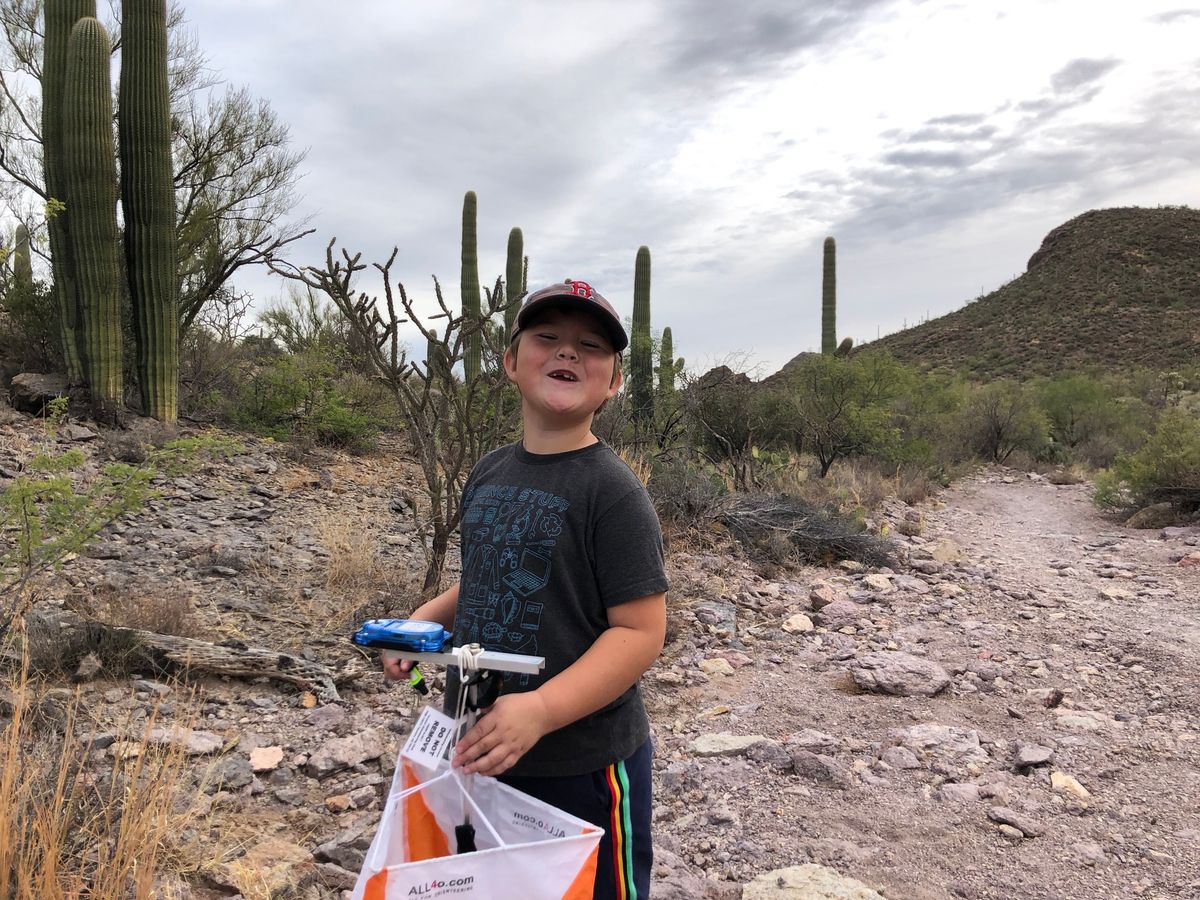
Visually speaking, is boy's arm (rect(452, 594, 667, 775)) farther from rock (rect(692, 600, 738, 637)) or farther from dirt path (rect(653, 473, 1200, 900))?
rock (rect(692, 600, 738, 637))

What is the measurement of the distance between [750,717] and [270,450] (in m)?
7.13

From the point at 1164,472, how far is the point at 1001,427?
7763 millimetres

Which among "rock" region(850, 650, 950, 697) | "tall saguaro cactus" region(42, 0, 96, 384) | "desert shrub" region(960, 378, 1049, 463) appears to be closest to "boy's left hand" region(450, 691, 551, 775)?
Answer: "rock" region(850, 650, 950, 697)

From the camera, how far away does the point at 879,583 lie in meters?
5.94

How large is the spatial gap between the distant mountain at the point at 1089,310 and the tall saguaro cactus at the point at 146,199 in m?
27.4

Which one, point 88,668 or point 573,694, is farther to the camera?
point 88,668

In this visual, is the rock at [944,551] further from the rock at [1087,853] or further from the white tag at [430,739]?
the white tag at [430,739]

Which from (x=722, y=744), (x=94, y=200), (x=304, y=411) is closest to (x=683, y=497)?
(x=722, y=744)

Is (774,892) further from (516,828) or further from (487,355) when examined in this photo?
(487,355)

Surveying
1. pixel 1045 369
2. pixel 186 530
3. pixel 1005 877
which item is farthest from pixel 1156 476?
pixel 1045 369

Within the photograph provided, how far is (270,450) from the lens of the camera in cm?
894

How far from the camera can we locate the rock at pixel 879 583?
5863mm

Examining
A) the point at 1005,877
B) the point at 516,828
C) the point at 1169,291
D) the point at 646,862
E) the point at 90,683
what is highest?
the point at 1169,291

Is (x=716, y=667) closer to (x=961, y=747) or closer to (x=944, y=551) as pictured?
(x=961, y=747)
